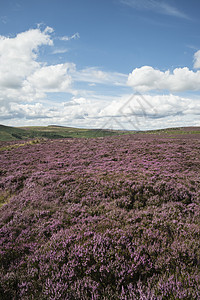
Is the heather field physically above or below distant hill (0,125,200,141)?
below

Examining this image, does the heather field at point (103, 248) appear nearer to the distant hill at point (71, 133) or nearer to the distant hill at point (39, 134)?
the distant hill at point (71, 133)

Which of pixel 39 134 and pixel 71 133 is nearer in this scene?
pixel 39 134

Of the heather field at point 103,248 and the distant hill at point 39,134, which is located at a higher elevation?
the distant hill at point 39,134

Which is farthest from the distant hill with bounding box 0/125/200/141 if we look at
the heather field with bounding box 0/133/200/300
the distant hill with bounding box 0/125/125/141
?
the heather field with bounding box 0/133/200/300

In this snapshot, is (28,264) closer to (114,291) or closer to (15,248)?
(15,248)

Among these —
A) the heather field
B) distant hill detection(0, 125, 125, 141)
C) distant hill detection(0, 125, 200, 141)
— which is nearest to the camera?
the heather field

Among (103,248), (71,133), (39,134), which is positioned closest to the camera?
(103,248)

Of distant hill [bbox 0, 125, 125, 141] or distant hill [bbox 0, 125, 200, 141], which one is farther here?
distant hill [bbox 0, 125, 125, 141]

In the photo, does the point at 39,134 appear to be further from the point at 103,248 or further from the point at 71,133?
the point at 103,248

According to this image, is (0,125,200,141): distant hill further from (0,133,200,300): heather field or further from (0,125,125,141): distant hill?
(0,133,200,300): heather field

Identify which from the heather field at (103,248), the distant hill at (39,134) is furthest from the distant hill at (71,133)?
the heather field at (103,248)

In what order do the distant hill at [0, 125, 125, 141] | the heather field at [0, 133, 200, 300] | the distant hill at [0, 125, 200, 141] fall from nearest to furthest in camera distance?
the heather field at [0, 133, 200, 300] < the distant hill at [0, 125, 200, 141] < the distant hill at [0, 125, 125, 141]

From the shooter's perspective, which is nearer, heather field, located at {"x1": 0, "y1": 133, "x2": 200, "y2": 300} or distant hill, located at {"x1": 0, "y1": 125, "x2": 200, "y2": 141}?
heather field, located at {"x1": 0, "y1": 133, "x2": 200, "y2": 300}

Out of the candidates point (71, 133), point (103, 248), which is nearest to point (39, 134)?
point (71, 133)
